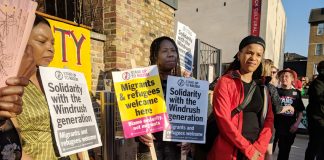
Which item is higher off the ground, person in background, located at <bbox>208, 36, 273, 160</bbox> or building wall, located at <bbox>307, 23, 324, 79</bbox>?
building wall, located at <bbox>307, 23, 324, 79</bbox>

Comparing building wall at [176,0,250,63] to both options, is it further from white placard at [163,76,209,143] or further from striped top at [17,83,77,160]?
striped top at [17,83,77,160]

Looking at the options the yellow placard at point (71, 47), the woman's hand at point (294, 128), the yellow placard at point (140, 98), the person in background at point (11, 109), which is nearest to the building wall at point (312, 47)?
the woman's hand at point (294, 128)

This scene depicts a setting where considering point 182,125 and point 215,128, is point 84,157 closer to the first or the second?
point 182,125

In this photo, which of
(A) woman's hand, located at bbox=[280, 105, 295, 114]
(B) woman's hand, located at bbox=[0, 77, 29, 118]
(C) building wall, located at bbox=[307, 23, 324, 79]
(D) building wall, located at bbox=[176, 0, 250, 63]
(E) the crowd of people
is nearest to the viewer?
(B) woman's hand, located at bbox=[0, 77, 29, 118]

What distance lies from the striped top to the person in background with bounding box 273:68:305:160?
3.71 meters

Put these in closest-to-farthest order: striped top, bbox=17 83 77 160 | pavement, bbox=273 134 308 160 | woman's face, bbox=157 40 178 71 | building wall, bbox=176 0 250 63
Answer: striped top, bbox=17 83 77 160 → woman's face, bbox=157 40 178 71 → pavement, bbox=273 134 308 160 → building wall, bbox=176 0 250 63

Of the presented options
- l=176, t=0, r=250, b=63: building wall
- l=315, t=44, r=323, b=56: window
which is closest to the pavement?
l=176, t=0, r=250, b=63: building wall

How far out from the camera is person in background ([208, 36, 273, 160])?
206cm

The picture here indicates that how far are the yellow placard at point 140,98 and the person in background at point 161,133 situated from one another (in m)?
0.18

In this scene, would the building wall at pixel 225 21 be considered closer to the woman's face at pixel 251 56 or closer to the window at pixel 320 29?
the woman's face at pixel 251 56

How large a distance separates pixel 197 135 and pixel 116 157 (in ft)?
6.27

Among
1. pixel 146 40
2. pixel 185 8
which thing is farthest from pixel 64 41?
pixel 185 8

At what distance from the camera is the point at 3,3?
862mm

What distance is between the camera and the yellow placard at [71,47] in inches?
126
